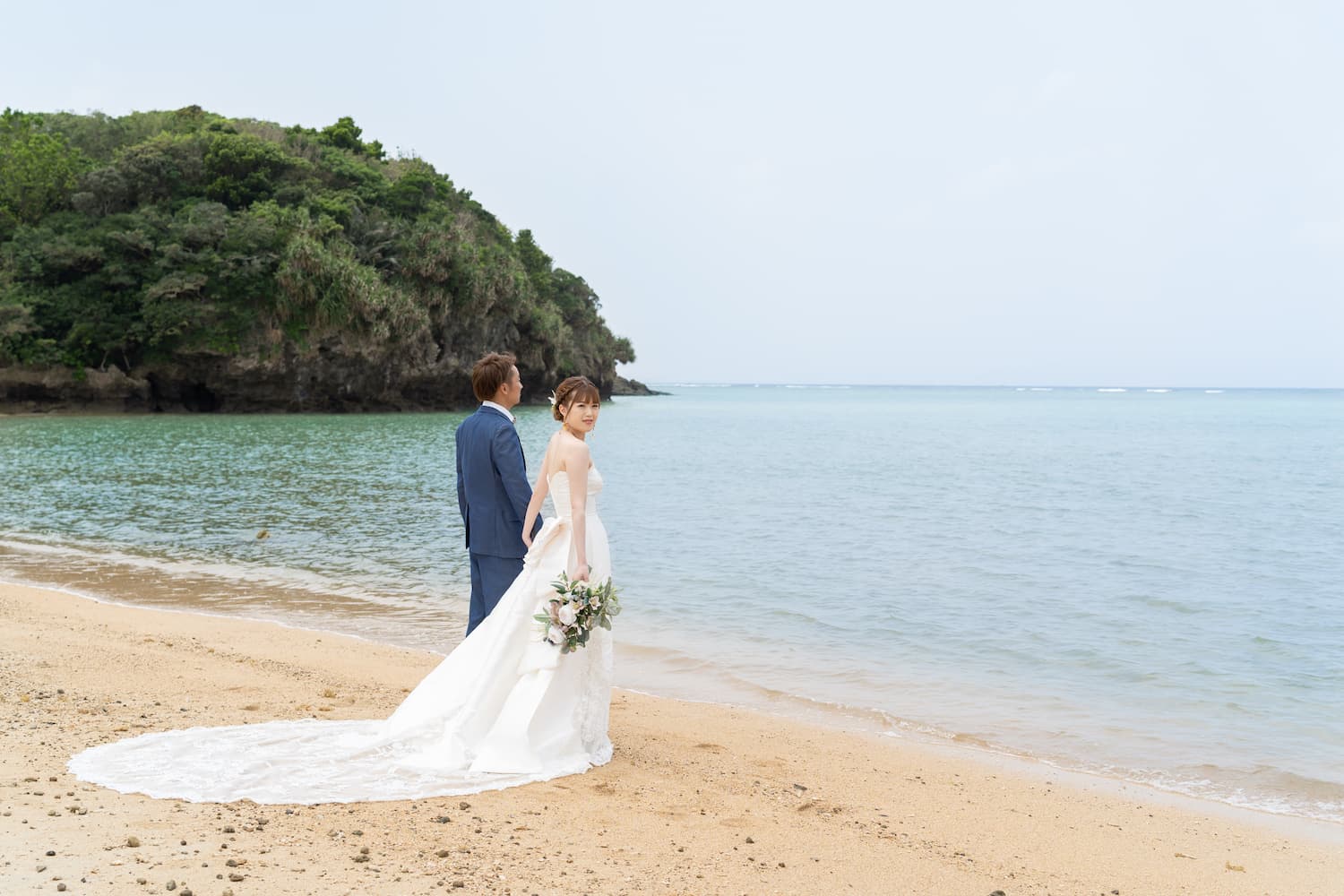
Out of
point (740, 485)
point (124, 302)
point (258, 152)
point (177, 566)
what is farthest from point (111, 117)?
point (177, 566)

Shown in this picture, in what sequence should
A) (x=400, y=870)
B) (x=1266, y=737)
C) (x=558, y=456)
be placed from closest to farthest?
(x=400, y=870) < (x=558, y=456) < (x=1266, y=737)

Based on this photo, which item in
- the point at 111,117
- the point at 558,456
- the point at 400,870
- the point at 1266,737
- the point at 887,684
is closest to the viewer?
the point at 400,870

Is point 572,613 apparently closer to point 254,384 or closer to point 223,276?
point 223,276

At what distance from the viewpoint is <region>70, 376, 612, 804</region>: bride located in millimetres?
4660

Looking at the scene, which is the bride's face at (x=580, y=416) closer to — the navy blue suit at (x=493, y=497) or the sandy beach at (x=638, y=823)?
the navy blue suit at (x=493, y=497)

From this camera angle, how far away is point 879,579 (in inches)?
519

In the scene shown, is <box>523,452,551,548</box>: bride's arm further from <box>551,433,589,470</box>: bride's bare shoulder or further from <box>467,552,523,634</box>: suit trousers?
<box>467,552,523,634</box>: suit trousers

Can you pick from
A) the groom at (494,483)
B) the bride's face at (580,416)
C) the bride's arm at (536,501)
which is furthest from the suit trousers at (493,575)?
the bride's face at (580,416)

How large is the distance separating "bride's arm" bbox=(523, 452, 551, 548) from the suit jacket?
0.11m

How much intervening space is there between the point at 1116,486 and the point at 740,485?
10510mm

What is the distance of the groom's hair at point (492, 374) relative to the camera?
211 inches

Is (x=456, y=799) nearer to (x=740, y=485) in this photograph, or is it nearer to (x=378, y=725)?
(x=378, y=725)

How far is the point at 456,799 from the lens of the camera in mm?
4453

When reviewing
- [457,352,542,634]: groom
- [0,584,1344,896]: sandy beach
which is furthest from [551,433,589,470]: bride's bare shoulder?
[0,584,1344,896]: sandy beach
